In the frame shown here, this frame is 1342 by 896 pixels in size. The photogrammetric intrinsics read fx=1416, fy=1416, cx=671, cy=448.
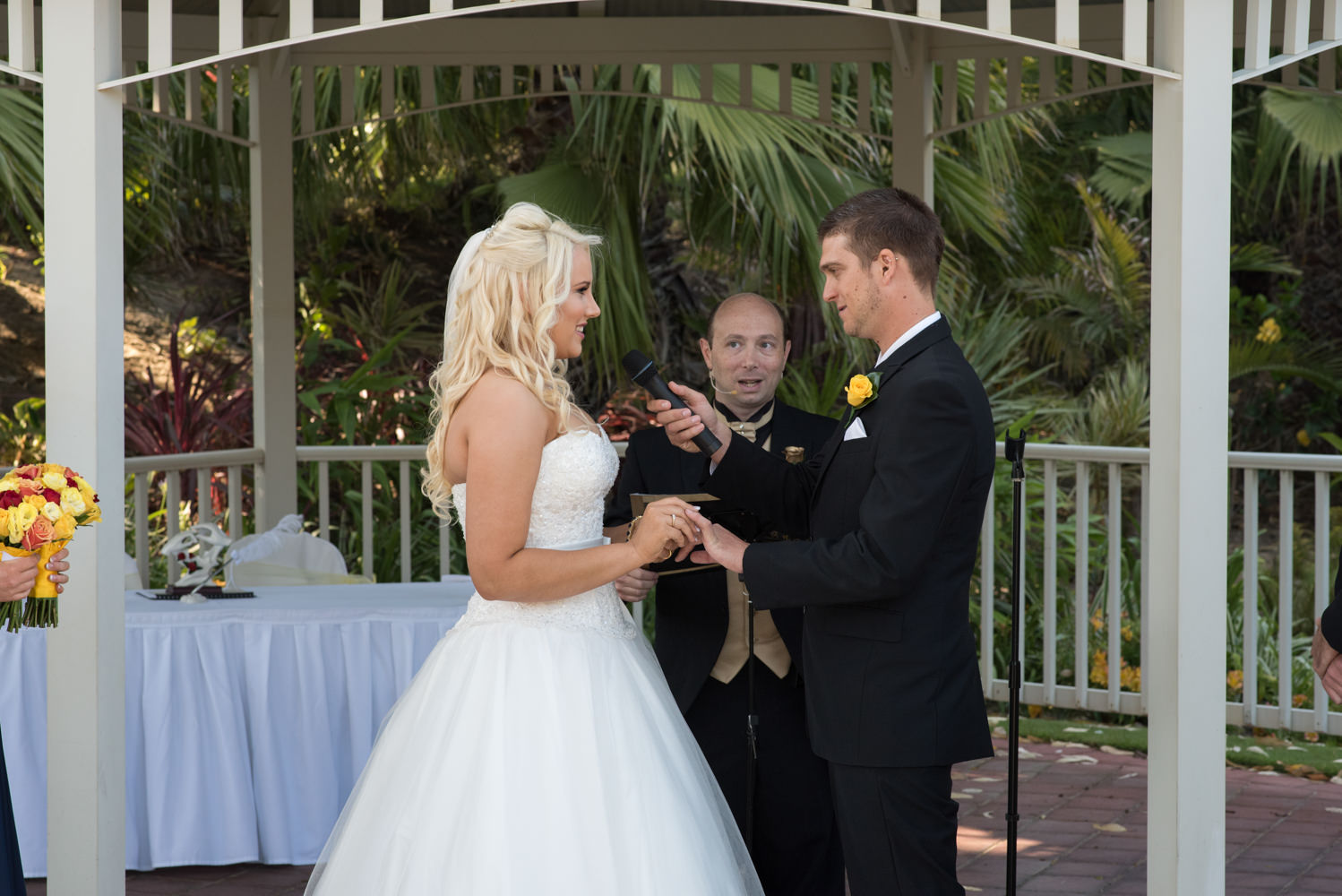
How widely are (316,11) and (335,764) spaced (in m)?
3.69

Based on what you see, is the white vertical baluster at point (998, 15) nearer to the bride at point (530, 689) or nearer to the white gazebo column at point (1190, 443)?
the white gazebo column at point (1190, 443)

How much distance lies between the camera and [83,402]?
3.59 metres

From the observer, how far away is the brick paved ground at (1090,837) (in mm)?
4879

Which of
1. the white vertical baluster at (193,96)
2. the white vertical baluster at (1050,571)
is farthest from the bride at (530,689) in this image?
the white vertical baluster at (1050,571)

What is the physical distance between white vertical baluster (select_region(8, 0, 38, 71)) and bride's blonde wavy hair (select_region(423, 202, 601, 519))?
141cm

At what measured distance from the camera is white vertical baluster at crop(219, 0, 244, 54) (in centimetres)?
359

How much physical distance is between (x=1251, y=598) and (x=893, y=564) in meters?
4.14

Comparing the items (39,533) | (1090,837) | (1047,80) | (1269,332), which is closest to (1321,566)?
(1090,837)

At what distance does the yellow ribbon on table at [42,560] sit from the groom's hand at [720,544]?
1.44 m

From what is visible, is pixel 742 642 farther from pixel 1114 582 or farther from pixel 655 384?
pixel 1114 582

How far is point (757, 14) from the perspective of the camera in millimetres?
6625

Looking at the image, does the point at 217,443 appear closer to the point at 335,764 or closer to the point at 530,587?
the point at 335,764

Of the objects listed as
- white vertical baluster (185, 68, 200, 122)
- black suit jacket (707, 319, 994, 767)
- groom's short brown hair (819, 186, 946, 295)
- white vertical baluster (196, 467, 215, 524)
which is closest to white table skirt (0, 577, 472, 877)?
white vertical baluster (196, 467, 215, 524)

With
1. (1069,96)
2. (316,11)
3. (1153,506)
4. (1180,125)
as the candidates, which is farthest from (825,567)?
(316,11)
